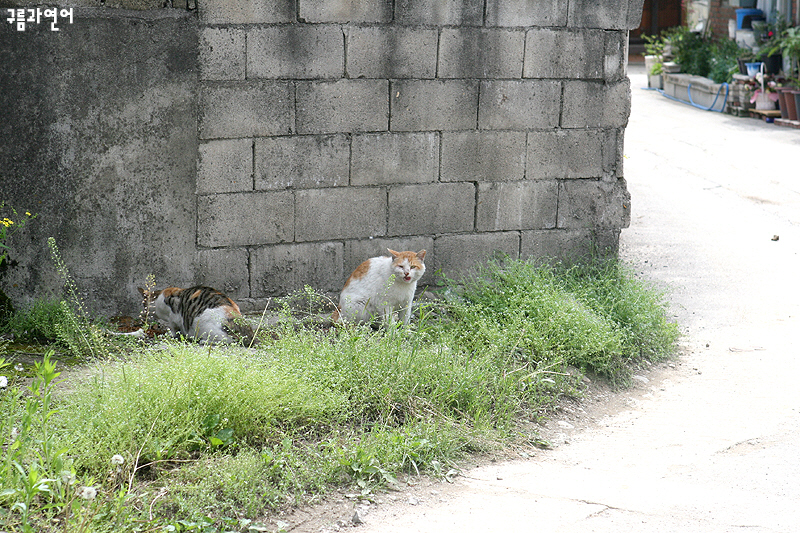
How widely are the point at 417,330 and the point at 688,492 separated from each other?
1856mm

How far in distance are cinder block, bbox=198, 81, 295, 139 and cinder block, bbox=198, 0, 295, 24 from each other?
0.38m

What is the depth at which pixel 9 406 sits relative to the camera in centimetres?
376

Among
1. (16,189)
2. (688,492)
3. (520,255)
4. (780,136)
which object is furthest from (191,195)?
(780,136)

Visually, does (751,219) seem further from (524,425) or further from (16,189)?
(16,189)

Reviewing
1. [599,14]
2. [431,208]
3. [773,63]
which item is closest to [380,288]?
[431,208]

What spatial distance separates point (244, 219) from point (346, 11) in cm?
151

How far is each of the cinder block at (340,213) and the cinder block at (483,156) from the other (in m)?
0.55

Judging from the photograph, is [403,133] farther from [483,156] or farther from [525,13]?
[525,13]

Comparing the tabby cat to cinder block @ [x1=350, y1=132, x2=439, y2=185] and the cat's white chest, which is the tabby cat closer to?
the cat's white chest

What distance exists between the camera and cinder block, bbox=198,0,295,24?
514 centimetres

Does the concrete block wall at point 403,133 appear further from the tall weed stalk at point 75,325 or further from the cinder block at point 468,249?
the tall weed stalk at point 75,325

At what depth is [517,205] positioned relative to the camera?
6137 millimetres

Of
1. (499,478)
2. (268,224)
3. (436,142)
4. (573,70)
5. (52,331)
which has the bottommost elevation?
(499,478)

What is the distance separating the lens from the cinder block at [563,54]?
5.93 metres
